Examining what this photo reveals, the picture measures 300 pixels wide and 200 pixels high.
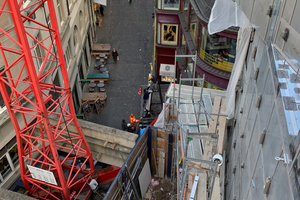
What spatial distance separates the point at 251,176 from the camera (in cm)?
754

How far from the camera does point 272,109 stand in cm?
613

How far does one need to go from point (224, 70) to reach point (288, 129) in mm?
12181

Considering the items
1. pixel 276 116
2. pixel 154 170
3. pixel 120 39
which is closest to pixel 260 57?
pixel 276 116

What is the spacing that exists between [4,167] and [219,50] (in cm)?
1404

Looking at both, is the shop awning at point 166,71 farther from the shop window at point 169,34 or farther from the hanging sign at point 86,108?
the hanging sign at point 86,108

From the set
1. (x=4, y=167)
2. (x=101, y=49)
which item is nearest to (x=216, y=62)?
(x=4, y=167)

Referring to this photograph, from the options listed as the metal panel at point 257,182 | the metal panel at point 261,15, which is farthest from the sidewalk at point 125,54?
the metal panel at point 257,182

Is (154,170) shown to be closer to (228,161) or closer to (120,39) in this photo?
(228,161)

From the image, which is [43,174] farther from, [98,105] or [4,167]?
[98,105]

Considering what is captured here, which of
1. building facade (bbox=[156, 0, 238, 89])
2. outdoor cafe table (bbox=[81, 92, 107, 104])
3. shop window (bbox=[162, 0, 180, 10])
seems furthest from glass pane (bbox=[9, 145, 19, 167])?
shop window (bbox=[162, 0, 180, 10])

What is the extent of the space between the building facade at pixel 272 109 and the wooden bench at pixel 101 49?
25.6 metres

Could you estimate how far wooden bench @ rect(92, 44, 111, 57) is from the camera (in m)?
33.3

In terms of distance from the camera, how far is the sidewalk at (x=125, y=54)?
81.4 feet

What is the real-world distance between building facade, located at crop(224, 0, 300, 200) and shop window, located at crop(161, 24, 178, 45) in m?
16.4
